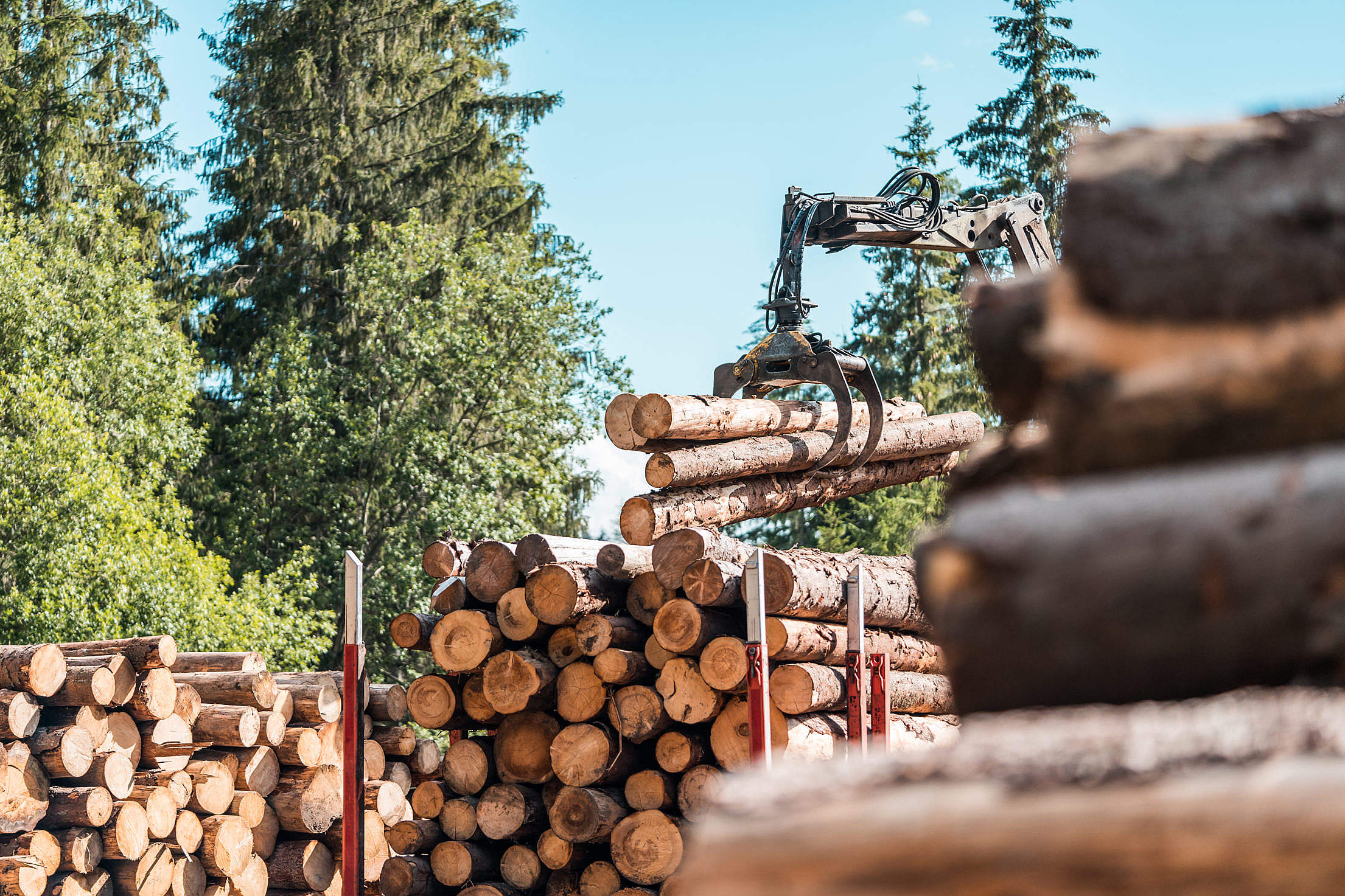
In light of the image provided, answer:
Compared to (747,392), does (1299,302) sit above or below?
below

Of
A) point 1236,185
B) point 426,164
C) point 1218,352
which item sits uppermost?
point 426,164

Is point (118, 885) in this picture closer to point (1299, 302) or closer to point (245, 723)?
point (245, 723)

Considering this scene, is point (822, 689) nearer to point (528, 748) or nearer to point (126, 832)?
point (528, 748)

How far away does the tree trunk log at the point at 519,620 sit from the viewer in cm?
691

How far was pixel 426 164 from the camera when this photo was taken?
2409 centimetres

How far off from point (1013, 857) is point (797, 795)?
168 mm

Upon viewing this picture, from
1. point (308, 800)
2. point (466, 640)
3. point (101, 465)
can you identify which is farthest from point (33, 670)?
point (101, 465)

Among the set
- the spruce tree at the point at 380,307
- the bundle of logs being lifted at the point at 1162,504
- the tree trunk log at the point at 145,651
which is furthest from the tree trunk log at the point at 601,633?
the spruce tree at the point at 380,307

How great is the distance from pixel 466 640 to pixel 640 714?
3.63 feet

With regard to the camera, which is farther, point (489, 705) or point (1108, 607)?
point (489, 705)

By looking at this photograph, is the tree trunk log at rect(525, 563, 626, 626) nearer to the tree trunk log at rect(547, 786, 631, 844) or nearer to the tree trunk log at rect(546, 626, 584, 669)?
the tree trunk log at rect(546, 626, 584, 669)

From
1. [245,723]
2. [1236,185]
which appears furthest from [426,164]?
[1236,185]

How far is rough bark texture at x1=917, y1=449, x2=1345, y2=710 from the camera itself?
1.01 m

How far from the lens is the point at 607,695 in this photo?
270 inches
